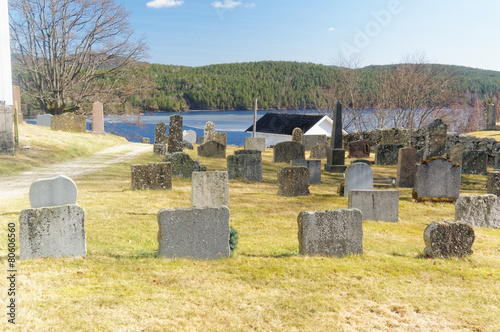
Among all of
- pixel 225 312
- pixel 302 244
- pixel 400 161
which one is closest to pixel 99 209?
pixel 302 244

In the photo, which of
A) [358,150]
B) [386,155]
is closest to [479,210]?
[386,155]

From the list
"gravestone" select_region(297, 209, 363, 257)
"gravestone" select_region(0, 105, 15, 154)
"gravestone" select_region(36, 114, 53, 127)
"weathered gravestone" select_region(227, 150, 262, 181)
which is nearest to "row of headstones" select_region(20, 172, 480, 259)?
"gravestone" select_region(297, 209, 363, 257)

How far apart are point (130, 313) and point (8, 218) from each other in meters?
5.71

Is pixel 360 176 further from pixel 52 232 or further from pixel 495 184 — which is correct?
pixel 52 232

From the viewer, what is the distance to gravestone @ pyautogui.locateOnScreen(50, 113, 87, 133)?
31047 mm

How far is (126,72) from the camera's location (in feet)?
128

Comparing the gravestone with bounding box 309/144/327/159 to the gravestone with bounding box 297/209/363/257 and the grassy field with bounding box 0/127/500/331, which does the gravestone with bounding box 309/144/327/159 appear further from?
the gravestone with bounding box 297/209/363/257

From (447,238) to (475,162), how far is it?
573 inches

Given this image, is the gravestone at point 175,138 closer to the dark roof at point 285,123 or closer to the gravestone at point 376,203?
the gravestone at point 376,203

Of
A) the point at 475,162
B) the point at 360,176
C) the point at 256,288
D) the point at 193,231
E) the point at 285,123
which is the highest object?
the point at 285,123

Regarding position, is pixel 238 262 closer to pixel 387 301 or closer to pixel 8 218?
pixel 387 301

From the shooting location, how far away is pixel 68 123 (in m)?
31.5

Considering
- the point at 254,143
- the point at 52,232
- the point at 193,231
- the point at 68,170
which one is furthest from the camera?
the point at 254,143

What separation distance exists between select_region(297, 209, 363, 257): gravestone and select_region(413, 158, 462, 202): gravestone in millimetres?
7491
